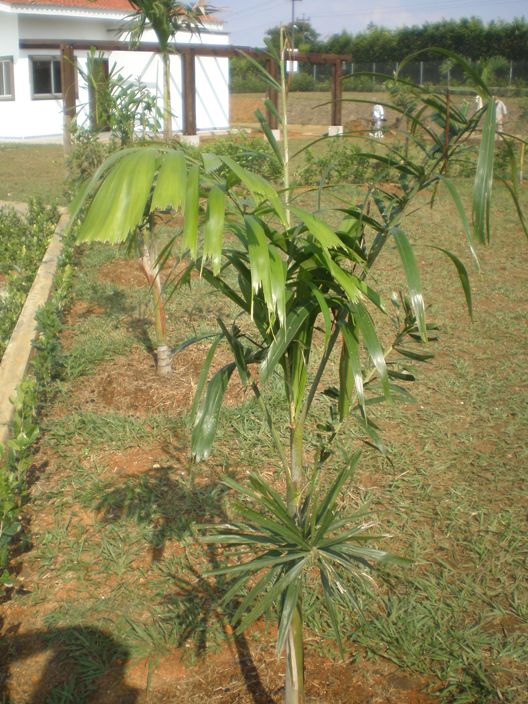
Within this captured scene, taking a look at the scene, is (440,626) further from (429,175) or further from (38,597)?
(429,175)

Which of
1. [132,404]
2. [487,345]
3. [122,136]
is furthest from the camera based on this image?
[487,345]

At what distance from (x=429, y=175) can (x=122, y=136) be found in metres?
3.62

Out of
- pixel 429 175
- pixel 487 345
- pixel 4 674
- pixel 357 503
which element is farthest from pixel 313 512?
pixel 487 345

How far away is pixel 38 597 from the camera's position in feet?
9.93

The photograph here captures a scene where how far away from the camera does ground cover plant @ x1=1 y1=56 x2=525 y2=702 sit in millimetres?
2590

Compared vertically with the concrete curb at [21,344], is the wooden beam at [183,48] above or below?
above

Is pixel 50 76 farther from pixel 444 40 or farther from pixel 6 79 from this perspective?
pixel 444 40

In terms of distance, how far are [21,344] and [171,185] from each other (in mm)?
4096

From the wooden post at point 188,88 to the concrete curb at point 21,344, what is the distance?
8.90 m

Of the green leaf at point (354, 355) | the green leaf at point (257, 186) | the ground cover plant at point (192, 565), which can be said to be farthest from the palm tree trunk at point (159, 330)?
the green leaf at point (257, 186)

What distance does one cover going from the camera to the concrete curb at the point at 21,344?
4278mm

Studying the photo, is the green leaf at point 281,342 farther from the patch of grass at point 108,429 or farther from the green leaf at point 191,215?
the patch of grass at point 108,429

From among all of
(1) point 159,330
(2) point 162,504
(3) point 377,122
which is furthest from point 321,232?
(3) point 377,122

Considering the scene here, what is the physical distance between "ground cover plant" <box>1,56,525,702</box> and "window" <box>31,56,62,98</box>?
753 inches
